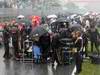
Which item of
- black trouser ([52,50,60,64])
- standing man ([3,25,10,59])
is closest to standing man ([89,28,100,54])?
black trouser ([52,50,60,64])

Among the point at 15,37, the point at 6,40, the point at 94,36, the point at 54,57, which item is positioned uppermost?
the point at 94,36

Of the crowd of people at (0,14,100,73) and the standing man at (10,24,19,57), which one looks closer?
the crowd of people at (0,14,100,73)

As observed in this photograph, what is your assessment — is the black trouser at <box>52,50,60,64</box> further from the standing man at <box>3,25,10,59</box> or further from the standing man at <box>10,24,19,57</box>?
the standing man at <box>3,25,10,59</box>

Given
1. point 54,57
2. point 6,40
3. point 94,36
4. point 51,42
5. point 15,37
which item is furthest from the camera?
point 6,40

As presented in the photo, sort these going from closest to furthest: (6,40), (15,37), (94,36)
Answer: (94,36)
(15,37)
(6,40)

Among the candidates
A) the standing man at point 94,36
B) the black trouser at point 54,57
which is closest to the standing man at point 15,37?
the black trouser at point 54,57

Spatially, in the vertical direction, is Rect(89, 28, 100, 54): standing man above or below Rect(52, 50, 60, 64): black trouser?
above

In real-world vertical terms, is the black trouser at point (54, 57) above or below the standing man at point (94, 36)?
below

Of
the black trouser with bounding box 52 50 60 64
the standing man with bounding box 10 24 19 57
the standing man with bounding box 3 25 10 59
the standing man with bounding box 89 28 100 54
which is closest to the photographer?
the black trouser with bounding box 52 50 60 64

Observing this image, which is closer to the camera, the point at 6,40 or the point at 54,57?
the point at 54,57

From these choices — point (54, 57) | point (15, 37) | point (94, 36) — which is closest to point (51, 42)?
point (54, 57)

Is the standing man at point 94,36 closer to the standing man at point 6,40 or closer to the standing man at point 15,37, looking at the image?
the standing man at point 15,37

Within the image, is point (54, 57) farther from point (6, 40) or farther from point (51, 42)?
point (6, 40)

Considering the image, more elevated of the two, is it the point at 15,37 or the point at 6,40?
the point at 15,37
